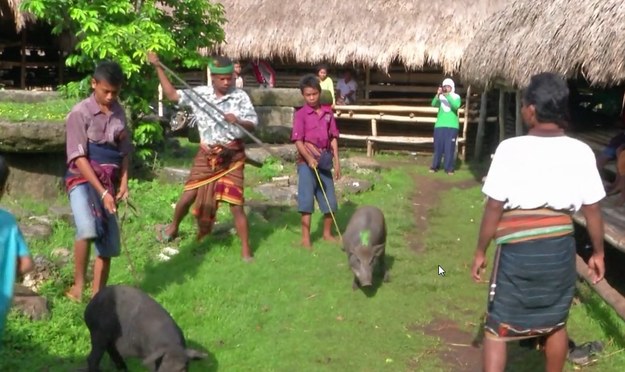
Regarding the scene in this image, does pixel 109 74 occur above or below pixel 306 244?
above

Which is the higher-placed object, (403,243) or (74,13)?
(74,13)

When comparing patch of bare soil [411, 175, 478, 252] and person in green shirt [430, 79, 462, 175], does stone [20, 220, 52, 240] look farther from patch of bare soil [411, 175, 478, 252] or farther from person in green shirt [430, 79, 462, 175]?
person in green shirt [430, 79, 462, 175]

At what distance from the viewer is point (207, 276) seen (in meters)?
7.30

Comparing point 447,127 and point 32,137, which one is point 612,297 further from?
point 447,127

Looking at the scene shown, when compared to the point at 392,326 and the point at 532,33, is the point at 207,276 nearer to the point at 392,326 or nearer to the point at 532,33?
the point at 392,326

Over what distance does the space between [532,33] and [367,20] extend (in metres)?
7.75

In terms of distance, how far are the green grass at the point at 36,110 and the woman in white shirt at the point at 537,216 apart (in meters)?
5.98

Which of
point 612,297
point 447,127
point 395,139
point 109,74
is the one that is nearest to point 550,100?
point 612,297

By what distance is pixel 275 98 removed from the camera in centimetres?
1408

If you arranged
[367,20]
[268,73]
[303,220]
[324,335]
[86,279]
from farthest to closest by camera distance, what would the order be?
[268,73] < [367,20] < [303,220] < [86,279] < [324,335]

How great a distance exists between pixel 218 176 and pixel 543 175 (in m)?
3.77

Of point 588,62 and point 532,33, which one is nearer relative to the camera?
point 588,62

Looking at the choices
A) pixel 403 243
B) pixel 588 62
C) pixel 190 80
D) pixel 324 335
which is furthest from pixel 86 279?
pixel 190 80

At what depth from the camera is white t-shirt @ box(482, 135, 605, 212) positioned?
443cm
